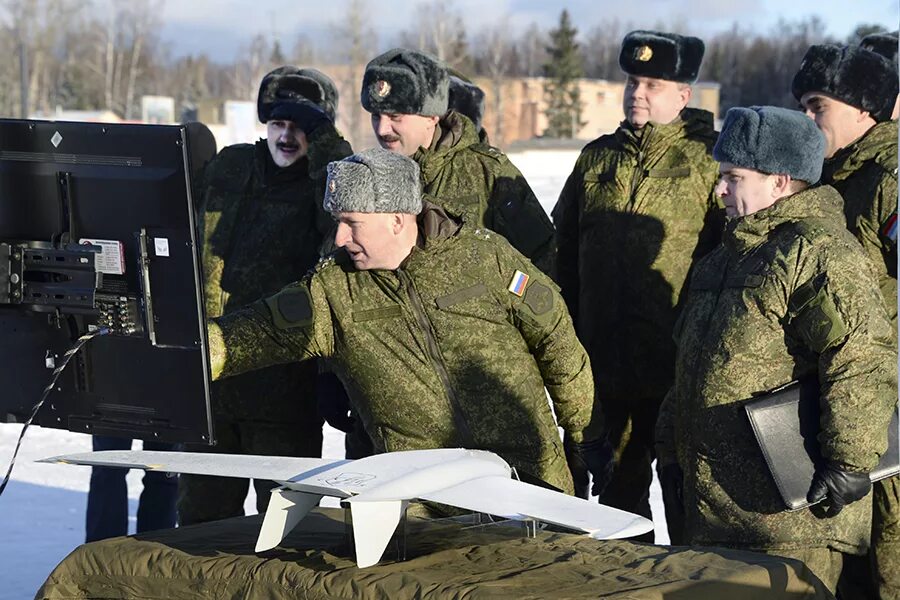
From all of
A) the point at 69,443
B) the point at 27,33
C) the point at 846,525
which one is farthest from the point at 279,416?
the point at 27,33

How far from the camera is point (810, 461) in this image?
11.6 ft

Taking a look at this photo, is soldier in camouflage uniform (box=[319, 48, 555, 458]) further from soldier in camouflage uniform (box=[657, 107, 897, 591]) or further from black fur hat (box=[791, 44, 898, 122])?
soldier in camouflage uniform (box=[657, 107, 897, 591])

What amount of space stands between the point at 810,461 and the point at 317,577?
1343 mm

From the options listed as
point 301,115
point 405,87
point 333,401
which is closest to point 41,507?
point 333,401

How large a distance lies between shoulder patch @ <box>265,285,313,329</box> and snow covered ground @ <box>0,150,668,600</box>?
2.37 metres

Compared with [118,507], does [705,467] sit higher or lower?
higher

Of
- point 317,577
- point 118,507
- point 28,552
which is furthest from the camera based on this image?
point 28,552

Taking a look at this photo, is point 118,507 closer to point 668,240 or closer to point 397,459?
point 668,240

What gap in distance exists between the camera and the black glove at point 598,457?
411cm

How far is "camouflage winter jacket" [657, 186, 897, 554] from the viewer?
3.44 metres

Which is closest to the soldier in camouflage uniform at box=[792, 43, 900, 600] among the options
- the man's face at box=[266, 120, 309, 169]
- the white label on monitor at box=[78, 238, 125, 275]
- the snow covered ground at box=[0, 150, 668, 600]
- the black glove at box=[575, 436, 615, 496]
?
the black glove at box=[575, 436, 615, 496]

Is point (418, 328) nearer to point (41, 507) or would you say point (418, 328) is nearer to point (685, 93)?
point (685, 93)

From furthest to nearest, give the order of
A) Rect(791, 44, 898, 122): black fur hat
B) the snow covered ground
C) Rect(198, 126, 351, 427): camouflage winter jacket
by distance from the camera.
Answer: the snow covered ground → Rect(198, 126, 351, 427): camouflage winter jacket → Rect(791, 44, 898, 122): black fur hat

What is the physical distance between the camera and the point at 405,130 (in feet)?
16.2
